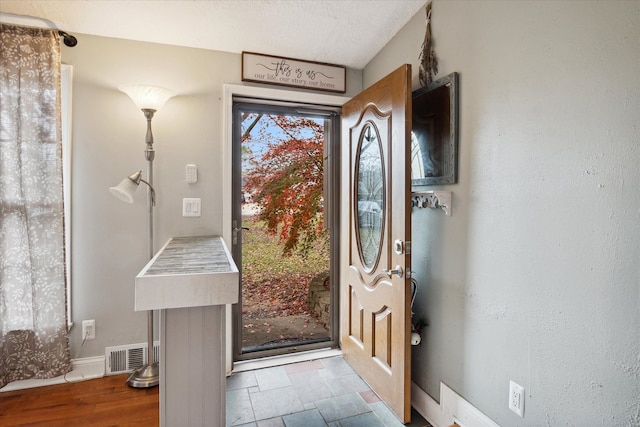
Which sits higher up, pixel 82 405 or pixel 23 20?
pixel 23 20

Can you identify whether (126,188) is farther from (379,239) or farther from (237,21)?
(379,239)

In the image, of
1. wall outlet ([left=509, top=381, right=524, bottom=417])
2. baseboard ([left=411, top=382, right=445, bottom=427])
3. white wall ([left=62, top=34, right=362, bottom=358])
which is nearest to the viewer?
wall outlet ([left=509, top=381, right=524, bottom=417])

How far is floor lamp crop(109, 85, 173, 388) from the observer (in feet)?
6.81

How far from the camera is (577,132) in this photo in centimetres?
111

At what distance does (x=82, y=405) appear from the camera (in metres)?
1.92

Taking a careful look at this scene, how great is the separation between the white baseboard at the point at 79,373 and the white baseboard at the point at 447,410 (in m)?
2.03

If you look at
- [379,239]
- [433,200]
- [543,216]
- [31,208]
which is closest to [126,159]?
[31,208]

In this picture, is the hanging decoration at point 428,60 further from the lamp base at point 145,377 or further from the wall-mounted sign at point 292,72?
the lamp base at point 145,377

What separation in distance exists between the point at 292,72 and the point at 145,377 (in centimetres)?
232

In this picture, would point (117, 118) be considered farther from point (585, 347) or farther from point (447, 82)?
point (585, 347)

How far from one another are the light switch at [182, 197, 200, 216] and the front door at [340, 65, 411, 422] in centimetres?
107

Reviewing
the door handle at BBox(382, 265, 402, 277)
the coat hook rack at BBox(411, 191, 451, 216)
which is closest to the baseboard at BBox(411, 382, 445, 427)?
the door handle at BBox(382, 265, 402, 277)

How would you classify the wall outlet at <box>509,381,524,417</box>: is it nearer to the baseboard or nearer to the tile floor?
the baseboard

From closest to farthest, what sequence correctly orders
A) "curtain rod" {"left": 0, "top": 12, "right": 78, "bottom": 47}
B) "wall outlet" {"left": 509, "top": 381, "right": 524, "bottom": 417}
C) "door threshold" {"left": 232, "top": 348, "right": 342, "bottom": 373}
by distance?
"wall outlet" {"left": 509, "top": 381, "right": 524, "bottom": 417} → "curtain rod" {"left": 0, "top": 12, "right": 78, "bottom": 47} → "door threshold" {"left": 232, "top": 348, "right": 342, "bottom": 373}
